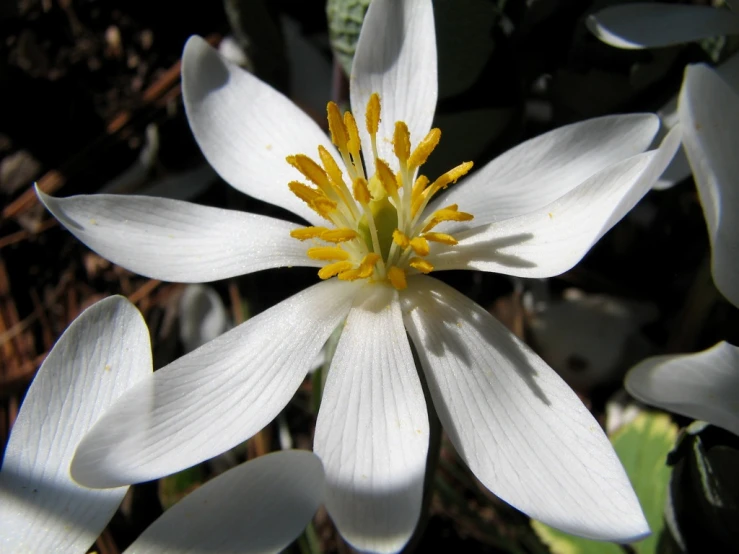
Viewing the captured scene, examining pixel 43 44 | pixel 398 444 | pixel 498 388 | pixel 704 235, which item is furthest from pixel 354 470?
pixel 43 44

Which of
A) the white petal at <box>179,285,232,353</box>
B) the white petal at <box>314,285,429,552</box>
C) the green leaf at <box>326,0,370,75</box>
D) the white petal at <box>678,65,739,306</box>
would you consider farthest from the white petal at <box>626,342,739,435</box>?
the white petal at <box>179,285,232,353</box>

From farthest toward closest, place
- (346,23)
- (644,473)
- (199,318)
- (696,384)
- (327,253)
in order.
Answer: (199,318), (346,23), (644,473), (327,253), (696,384)

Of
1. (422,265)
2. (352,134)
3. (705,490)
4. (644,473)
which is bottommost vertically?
(644,473)

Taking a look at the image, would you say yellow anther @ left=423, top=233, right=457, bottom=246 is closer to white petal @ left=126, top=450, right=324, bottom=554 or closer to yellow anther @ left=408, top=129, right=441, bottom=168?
yellow anther @ left=408, top=129, right=441, bottom=168

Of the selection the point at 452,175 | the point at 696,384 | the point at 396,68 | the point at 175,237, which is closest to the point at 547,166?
the point at 452,175

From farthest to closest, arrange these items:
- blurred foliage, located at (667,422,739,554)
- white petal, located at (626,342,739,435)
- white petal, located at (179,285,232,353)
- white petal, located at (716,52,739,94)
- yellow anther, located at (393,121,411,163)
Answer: white petal, located at (179,285,232,353)
white petal, located at (716,52,739,94)
yellow anther, located at (393,121,411,163)
blurred foliage, located at (667,422,739,554)
white petal, located at (626,342,739,435)

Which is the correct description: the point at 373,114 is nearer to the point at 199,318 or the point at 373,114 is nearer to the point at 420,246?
the point at 420,246

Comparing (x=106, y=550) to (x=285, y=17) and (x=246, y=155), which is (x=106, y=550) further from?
(x=285, y=17)
